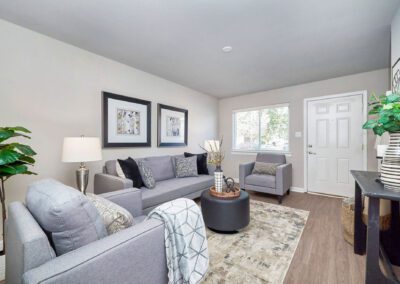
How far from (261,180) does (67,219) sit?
311 centimetres

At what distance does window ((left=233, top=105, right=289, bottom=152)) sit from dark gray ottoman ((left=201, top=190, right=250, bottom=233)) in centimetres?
250

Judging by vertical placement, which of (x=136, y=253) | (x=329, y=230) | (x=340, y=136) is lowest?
(x=329, y=230)

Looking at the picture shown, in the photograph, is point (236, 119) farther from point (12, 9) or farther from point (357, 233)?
point (12, 9)

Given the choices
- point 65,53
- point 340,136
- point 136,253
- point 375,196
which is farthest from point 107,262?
point 340,136

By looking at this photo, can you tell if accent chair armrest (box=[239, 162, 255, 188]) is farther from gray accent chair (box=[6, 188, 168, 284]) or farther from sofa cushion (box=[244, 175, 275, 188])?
gray accent chair (box=[6, 188, 168, 284])

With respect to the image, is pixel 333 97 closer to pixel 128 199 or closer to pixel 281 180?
pixel 281 180

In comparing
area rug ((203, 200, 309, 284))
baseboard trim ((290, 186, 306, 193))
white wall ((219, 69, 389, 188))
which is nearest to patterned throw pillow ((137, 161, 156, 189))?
area rug ((203, 200, 309, 284))

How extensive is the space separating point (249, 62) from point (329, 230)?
248 centimetres

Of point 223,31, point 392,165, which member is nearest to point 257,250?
point 392,165

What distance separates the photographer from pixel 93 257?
727 mm

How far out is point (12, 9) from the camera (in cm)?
172

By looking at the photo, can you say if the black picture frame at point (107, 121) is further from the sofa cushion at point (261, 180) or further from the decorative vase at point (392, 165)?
the decorative vase at point (392, 165)

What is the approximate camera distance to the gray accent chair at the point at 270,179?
125 inches

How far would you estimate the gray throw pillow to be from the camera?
3271 mm
